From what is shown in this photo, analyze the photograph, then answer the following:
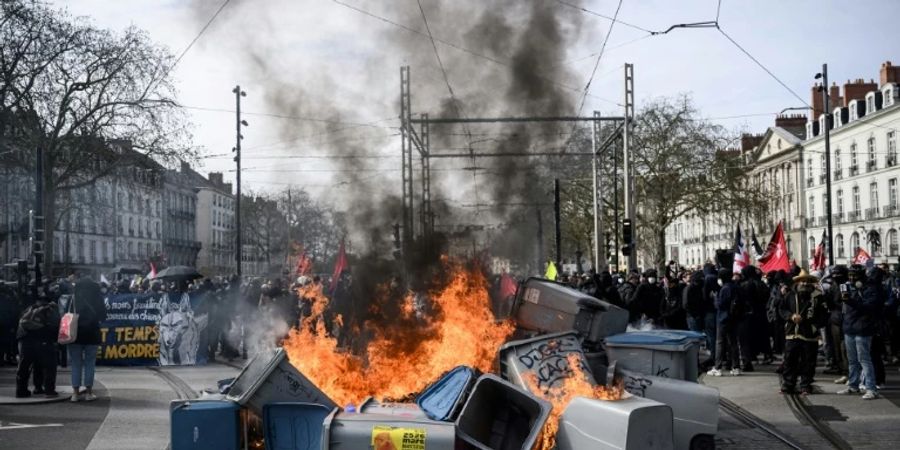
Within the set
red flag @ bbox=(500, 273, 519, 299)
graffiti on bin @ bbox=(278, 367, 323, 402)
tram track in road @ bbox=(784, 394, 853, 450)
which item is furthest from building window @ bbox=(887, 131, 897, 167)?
graffiti on bin @ bbox=(278, 367, 323, 402)

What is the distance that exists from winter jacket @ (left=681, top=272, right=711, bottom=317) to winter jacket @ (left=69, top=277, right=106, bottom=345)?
A: 9.60 m

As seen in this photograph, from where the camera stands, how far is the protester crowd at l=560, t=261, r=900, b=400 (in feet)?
38.8

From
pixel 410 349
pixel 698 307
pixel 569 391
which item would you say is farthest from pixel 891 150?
pixel 569 391

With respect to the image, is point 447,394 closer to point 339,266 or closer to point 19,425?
point 19,425

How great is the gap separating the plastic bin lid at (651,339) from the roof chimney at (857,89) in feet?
200

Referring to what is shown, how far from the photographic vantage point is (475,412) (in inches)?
298

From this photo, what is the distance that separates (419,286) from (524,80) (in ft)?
12.2

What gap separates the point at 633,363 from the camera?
9812mm

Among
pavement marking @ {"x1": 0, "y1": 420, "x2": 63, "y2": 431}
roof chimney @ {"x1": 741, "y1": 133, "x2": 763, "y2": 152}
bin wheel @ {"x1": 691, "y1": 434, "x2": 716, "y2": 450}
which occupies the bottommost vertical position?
pavement marking @ {"x1": 0, "y1": 420, "x2": 63, "y2": 431}

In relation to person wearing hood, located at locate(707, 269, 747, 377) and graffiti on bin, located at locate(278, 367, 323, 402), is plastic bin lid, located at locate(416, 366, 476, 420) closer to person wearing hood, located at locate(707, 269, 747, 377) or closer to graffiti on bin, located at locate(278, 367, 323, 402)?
graffiti on bin, located at locate(278, 367, 323, 402)

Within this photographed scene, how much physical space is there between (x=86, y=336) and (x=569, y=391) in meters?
7.49

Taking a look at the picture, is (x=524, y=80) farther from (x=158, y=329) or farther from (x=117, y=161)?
(x=117, y=161)

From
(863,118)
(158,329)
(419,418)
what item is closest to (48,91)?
(158,329)

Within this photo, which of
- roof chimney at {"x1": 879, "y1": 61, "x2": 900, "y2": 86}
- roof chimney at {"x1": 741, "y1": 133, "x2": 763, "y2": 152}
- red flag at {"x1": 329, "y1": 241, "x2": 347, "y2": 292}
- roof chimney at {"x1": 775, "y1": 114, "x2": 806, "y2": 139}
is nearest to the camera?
red flag at {"x1": 329, "y1": 241, "x2": 347, "y2": 292}
